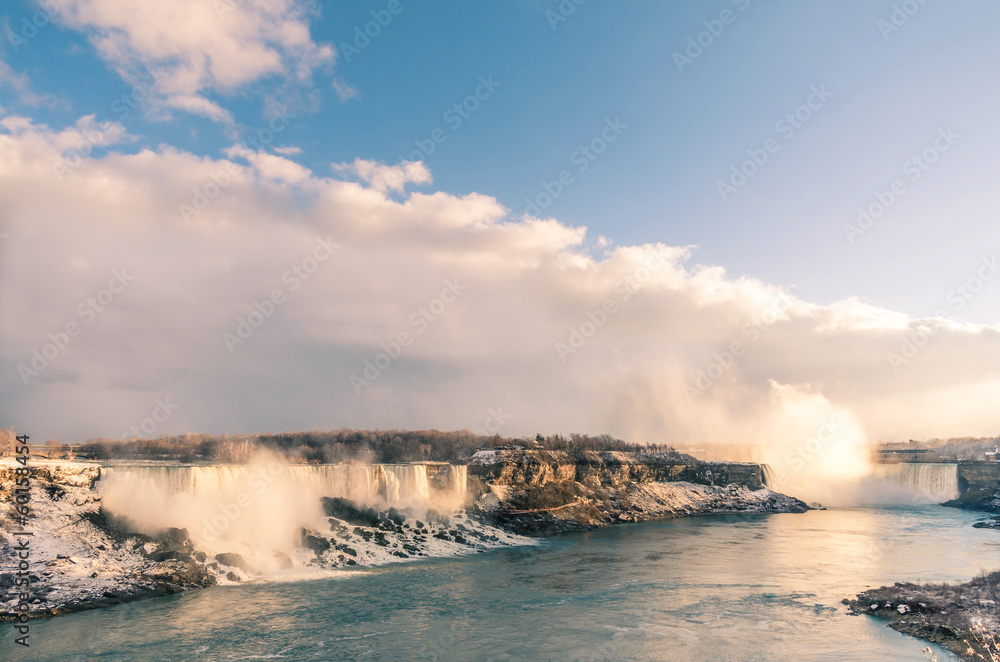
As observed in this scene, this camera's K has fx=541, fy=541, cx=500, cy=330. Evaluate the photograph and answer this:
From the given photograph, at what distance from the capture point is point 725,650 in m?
17.9

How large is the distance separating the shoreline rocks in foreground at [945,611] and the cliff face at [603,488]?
1235 inches

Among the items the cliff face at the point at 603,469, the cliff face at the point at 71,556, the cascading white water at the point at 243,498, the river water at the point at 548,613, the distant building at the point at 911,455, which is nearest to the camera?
the river water at the point at 548,613

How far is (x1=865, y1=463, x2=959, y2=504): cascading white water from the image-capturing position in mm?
83125

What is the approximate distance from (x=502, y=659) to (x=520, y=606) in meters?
7.02

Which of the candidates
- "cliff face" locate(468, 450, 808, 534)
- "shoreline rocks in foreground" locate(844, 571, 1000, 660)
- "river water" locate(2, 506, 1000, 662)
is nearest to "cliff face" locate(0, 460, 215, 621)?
"river water" locate(2, 506, 1000, 662)

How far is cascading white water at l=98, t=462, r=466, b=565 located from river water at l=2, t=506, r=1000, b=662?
6.01 m

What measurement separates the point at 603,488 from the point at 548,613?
44.3 meters

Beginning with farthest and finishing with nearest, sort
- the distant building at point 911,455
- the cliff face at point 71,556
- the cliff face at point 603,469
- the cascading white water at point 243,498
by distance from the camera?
the distant building at point 911,455, the cliff face at point 603,469, the cascading white water at point 243,498, the cliff face at point 71,556

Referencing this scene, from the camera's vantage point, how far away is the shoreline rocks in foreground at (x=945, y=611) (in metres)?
17.3

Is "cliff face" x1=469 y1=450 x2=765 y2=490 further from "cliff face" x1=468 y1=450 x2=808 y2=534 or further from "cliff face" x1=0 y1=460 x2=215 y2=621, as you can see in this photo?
"cliff face" x1=0 y1=460 x2=215 y2=621

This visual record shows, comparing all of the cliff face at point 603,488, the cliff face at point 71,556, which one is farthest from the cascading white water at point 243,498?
the cliff face at point 603,488

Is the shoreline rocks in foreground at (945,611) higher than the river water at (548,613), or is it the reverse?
the shoreline rocks in foreground at (945,611)

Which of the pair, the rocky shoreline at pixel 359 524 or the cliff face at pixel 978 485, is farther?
the cliff face at pixel 978 485

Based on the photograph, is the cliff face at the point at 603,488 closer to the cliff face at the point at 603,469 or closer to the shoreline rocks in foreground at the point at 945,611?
the cliff face at the point at 603,469
